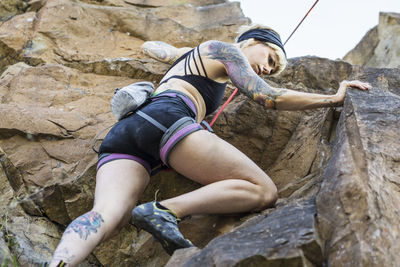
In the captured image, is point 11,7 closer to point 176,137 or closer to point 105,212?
point 176,137

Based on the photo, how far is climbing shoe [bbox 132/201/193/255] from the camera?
89.7 inches

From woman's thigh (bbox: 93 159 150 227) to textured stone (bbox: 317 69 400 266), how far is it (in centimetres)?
114

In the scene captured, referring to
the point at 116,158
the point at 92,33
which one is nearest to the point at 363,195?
the point at 116,158

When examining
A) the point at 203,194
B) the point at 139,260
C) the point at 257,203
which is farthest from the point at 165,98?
the point at 139,260

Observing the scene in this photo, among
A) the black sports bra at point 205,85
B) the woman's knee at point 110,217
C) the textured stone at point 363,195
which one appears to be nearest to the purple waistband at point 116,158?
the woman's knee at point 110,217

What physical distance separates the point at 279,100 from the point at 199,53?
0.75 meters

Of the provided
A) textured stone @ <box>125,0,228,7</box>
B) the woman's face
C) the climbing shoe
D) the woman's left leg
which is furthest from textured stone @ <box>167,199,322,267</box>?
textured stone @ <box>125,0,228,7</box>

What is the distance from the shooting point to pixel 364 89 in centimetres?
302

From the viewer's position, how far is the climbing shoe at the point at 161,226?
2.28 meters

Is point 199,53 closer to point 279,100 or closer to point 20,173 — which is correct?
point 279,100

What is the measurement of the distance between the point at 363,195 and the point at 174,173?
167 centimetres

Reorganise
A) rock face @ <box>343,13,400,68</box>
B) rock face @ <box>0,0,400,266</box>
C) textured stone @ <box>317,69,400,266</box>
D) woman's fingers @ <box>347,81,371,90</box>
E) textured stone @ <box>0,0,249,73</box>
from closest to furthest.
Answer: textured stone @ <box>317,69,400,266</box>, rock face @ <box>0,0,400,266</box>, woman's fingers @ <box>347,81,371,90</box>, textured stone @ <box>0,0,249,73</box>, rock face @ <box>343,13,400,68</box>

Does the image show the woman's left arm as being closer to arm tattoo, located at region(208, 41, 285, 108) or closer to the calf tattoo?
arm tattoo, located at region(208, 41, 285, 108)

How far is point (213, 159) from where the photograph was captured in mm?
2574
